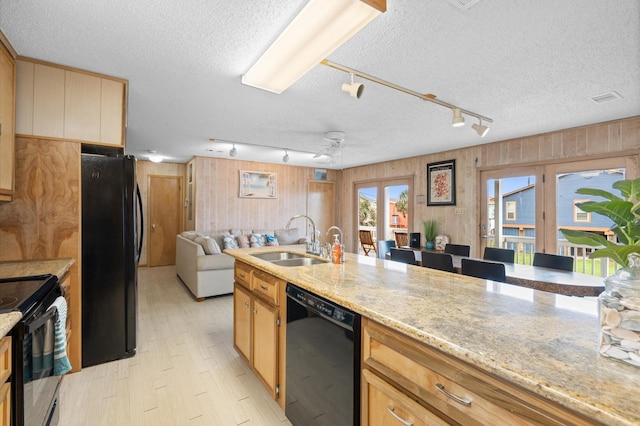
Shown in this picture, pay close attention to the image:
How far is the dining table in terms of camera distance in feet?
7.36

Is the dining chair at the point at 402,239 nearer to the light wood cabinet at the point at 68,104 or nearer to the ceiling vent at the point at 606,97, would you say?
the ceiling vent at the point at 606,97

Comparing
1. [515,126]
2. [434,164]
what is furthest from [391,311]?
[434,164]

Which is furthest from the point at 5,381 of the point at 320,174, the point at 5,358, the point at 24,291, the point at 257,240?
the point at 320,174

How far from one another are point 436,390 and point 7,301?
1840mm

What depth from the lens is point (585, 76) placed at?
2.28m

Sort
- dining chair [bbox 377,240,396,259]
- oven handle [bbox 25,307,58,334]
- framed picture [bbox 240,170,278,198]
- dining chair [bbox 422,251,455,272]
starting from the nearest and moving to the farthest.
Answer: oven handle [bbox 25,307,58,334], dining chair [bbox 422,251,455,272], dining chair [bbox 377,240,396,259], framed picture [bbox 240,170,278,198]

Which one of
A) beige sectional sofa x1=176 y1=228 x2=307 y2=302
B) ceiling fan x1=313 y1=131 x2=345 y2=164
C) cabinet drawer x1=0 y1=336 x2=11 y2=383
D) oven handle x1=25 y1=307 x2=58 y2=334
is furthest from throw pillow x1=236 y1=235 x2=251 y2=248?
cabinet drawer x1=0 y1=336 x2=11 y2=383

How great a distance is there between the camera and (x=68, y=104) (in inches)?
90.8

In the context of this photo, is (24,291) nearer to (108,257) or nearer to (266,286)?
(108,257)

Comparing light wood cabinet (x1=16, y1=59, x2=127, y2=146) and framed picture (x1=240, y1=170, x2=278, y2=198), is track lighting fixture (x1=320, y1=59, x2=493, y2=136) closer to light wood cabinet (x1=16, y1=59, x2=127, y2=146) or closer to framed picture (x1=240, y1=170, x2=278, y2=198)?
light wood cabinet (x1=16, y1=59, x2=127, y2=146)

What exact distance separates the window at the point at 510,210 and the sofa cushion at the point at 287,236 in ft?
13.4

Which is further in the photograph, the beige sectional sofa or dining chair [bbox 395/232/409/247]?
dining chair [bbox 395/232/409/247]

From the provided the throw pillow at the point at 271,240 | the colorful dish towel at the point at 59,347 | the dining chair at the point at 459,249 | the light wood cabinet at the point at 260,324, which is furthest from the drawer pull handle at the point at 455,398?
the throw pillow at the point at 271,240

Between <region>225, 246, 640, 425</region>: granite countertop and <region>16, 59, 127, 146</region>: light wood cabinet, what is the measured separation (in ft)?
6.68
